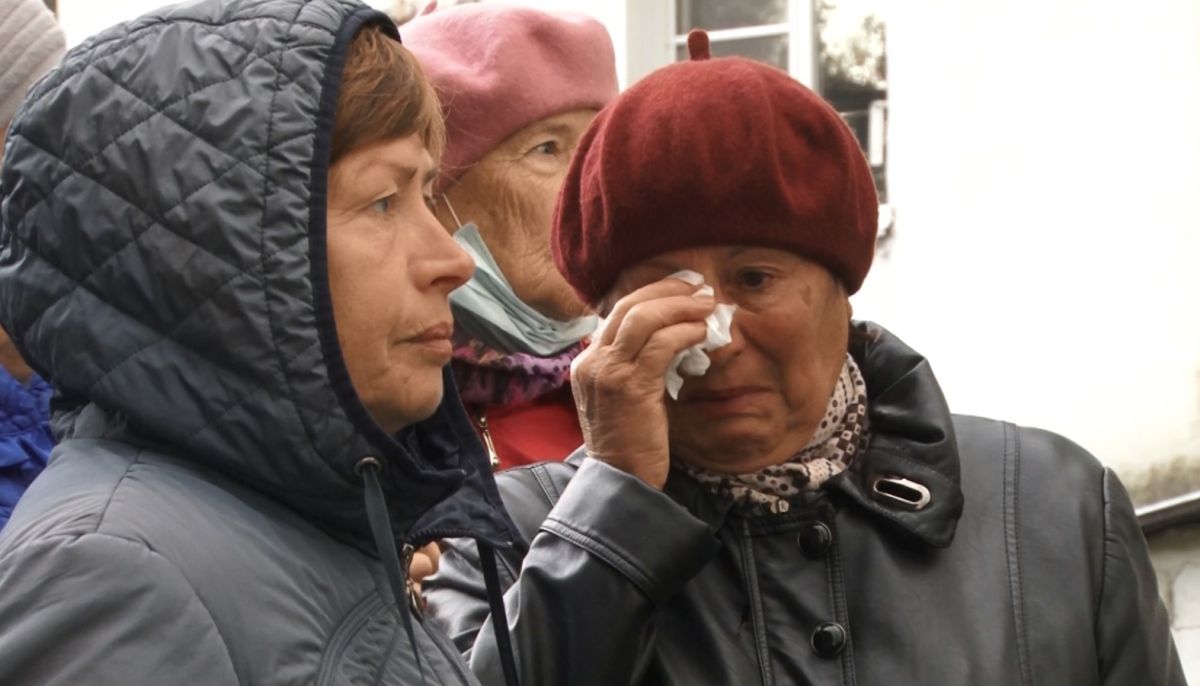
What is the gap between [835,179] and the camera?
10.5 ft

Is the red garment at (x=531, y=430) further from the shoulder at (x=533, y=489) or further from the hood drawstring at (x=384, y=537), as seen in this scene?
the hood drawstring at (x=384, y=537)

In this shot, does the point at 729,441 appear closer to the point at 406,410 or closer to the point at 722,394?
the point at 722,394

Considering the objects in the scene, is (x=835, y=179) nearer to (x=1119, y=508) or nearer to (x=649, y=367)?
(x=649, y=367)

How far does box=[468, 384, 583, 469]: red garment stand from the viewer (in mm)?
3914

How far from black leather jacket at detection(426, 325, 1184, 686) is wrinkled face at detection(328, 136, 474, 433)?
18.2 inches

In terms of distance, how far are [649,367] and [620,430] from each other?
9cm

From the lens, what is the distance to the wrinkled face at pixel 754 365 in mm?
3195

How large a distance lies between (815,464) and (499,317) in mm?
895

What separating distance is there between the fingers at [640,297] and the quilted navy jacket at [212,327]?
712mm

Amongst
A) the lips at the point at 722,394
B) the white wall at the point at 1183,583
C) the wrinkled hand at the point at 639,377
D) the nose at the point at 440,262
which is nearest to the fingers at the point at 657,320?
the wrinkled hand at the point at 639,377

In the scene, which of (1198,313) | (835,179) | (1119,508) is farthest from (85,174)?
(1198,313)

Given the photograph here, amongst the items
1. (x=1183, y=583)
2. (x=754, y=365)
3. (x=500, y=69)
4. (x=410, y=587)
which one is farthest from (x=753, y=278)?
(x=1183, y=583)

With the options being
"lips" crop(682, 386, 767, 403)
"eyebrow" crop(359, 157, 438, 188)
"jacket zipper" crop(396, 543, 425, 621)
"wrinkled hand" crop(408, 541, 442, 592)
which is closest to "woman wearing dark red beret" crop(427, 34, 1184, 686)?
"lips" crop(682, 386, 767, 403)

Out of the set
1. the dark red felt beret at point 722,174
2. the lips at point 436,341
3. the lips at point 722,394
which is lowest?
the lips at point 722,394
